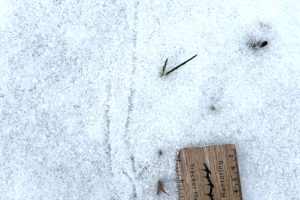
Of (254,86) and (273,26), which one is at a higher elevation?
(273,26)

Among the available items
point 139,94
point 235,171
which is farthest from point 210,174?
point 139,94

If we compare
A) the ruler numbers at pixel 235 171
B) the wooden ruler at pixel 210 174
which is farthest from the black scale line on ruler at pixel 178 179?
the ruler numbers at pixel 235 171

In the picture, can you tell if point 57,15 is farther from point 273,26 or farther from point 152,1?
point 273,26

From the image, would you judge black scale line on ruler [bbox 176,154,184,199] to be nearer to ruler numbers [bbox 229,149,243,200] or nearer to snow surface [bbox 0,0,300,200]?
snow surface [bbox 0,0,300,200]

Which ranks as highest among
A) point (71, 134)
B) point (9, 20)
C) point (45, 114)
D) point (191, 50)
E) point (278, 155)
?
point (9, 20)

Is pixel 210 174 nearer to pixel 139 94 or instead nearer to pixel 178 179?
pixel 178 179

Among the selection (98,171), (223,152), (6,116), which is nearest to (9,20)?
(6,116)
